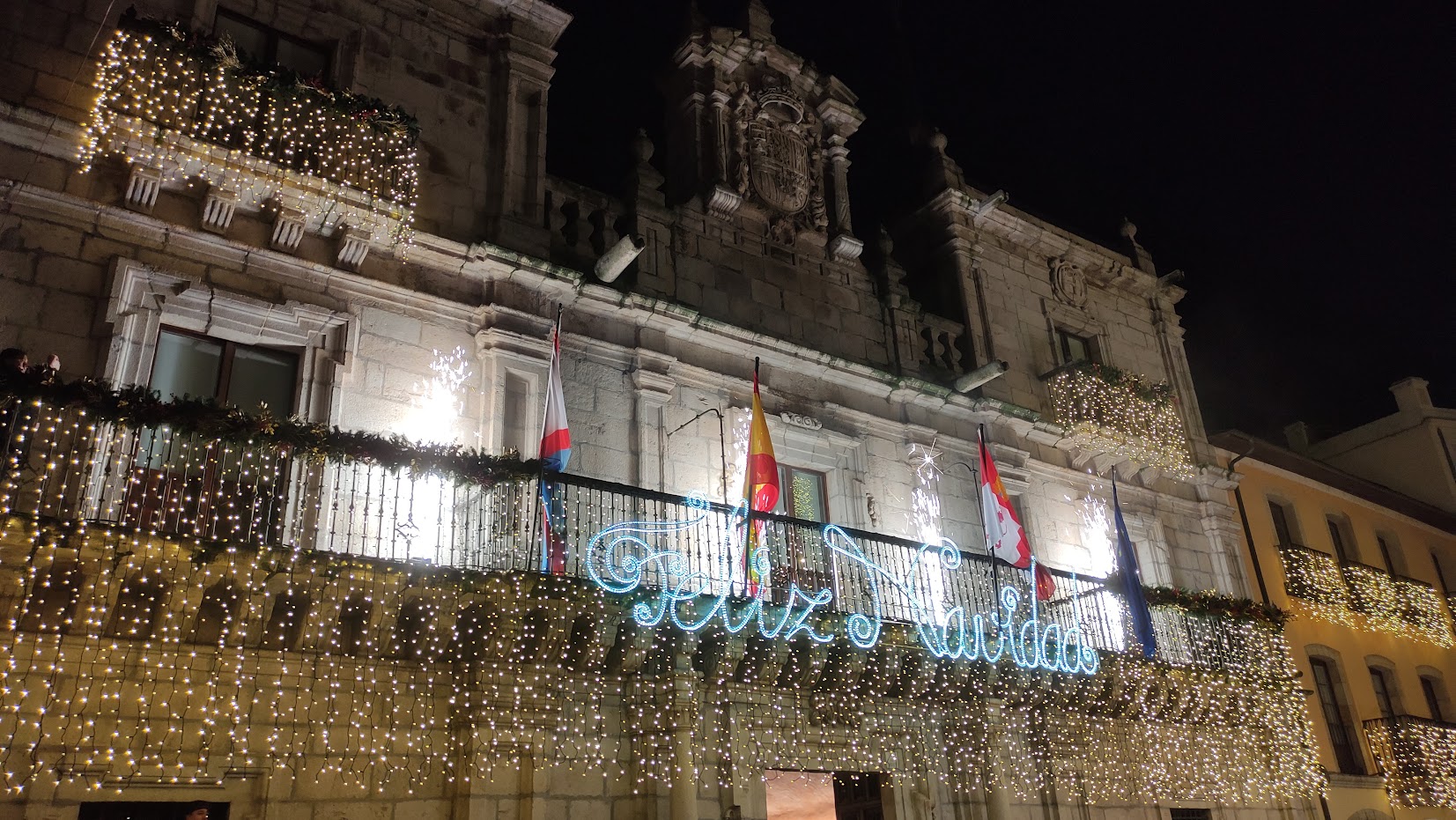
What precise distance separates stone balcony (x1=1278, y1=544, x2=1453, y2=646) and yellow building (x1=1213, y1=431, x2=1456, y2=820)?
0.03 metres

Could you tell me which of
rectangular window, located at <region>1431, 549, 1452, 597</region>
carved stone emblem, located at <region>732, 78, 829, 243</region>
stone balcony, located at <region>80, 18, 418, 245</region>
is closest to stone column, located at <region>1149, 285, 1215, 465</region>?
carved stone emblem, located at <region>732, 78, 829, 243</region>

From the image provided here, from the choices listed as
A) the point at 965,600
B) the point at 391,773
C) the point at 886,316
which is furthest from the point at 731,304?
the point at 391,773

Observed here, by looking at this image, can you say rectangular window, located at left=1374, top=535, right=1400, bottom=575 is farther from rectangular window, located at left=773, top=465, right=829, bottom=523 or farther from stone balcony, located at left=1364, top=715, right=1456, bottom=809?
rectangular window, located at left=773, top=465, right=829, bottom=523

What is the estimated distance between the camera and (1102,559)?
1625cm

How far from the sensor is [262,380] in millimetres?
10398

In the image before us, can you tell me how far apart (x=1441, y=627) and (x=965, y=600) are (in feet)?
47.4

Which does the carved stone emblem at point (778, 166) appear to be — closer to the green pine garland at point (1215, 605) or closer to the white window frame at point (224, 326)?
the white window frame at point (224, 326)

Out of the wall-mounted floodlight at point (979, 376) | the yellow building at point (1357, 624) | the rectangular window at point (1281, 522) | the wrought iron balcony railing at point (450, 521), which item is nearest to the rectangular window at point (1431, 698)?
the yellow building at point (1357, 624)

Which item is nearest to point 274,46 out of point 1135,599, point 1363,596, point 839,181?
Result: point 839,181

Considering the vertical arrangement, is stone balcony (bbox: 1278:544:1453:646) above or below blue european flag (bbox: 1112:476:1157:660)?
above

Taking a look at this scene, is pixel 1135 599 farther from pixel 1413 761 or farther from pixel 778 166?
pixel 1413 761

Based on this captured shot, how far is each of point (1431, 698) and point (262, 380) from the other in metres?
21.9

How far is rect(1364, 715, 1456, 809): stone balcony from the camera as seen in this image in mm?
18062

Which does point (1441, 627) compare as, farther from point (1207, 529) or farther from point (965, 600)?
point (965, 600)
